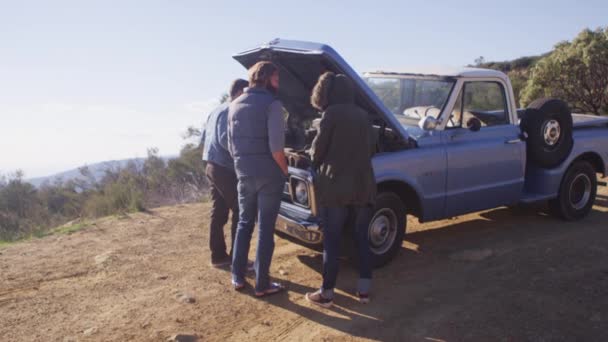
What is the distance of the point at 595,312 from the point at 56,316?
14.9 feet

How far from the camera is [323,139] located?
431 centimetres

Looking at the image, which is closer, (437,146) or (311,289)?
(311,289)

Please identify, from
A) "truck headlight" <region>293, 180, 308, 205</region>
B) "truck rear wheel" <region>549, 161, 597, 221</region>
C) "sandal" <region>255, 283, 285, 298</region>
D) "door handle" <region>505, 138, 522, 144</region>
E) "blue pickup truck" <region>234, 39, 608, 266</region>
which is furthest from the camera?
"truck rear wheel" <region>549, 161, 597, 221</region>

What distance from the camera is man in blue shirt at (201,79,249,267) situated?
5156 mm

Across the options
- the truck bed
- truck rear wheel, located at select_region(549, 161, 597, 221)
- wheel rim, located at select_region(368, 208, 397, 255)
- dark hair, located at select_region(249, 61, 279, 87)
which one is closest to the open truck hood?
dark hair, located at select_region(249, 61, 279, 87)

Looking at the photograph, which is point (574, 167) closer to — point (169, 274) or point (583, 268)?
point (583, 268)

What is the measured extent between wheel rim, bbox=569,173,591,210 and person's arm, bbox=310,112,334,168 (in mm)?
4546

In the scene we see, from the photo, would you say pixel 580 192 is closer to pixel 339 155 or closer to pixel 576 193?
pixel 576 193

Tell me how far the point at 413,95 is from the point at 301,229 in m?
2.32

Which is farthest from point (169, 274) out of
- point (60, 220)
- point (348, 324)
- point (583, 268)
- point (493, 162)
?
point (60, 220)

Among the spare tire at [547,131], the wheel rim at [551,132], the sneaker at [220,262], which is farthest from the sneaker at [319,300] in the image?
the wheel rim at [551,132]

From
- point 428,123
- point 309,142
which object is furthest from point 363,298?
point 309,142

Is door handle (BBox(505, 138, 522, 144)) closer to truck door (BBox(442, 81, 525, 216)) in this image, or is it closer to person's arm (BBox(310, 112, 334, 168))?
truck door (BBox(442, 81, 525, 216))

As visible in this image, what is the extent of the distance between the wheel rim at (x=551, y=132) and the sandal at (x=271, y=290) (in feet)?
12.8
